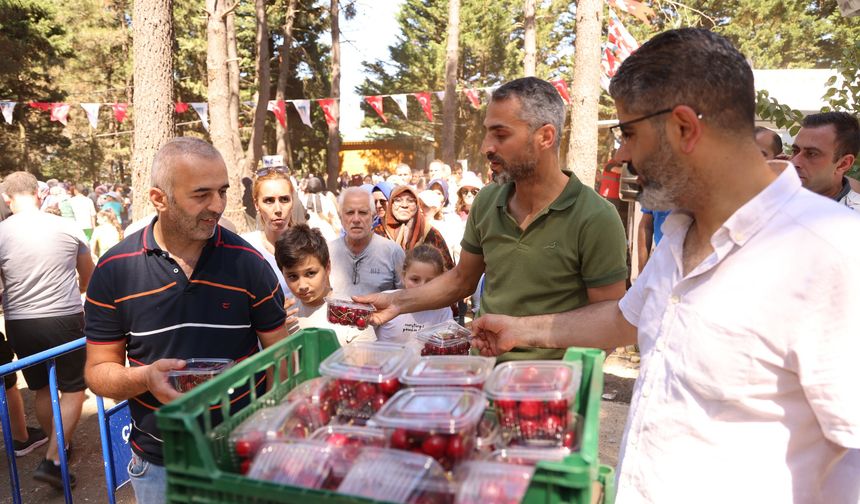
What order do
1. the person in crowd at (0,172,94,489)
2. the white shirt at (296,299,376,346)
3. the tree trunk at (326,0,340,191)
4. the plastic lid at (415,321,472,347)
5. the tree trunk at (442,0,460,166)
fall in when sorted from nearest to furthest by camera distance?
1. the plastic lid at (415,321,472,347)
2. the white shirt at (296,299,376,346)
3. the person in crowd at (0,172,94,489)
4. the tree trunk at (442,0,460,166)
5. the tree trunk at (326,0,340,191)

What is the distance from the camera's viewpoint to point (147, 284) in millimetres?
2100

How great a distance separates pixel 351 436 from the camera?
1.22 m

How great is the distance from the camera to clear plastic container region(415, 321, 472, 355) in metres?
2.23

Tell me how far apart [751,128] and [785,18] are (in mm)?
35842

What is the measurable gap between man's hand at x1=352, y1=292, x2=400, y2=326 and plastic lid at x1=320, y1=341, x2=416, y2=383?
893 millimetres

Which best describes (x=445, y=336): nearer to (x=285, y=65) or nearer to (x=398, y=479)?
(x=398, y=479)

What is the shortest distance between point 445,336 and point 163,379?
1019 millimetres

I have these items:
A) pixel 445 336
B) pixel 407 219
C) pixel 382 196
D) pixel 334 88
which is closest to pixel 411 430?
pixel 445 336

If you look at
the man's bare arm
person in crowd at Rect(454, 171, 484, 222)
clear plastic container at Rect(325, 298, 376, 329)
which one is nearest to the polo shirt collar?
the man's bare arm

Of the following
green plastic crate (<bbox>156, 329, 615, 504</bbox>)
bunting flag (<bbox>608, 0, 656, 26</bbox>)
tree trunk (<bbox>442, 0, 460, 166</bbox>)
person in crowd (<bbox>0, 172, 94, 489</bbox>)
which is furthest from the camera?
tree trunk (<bbox>442, 0, 460, 166</bbox>)

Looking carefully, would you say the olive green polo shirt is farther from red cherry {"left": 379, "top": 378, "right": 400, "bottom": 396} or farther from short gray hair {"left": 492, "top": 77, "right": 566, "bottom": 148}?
red cherry {"left": 379, "top": 378, "right": 400, "bottom": 396}

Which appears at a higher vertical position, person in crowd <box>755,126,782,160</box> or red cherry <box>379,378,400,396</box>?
person in crowd <box>755,126,782,160</box>

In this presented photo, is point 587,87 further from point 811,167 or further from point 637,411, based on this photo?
point 637,411

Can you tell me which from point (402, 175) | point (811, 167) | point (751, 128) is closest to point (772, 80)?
point (402, 175)
